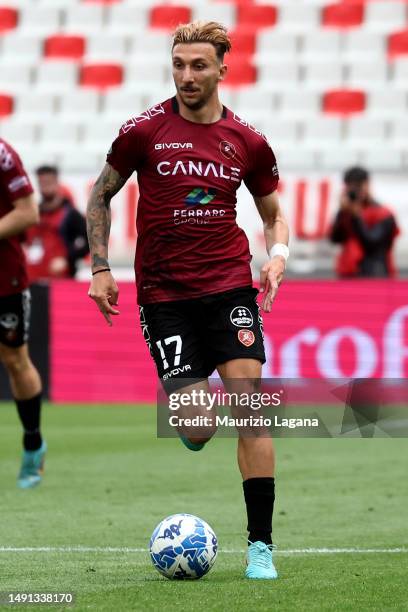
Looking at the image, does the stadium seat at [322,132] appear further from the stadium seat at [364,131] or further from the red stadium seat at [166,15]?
the red stadium seat at [166,15]

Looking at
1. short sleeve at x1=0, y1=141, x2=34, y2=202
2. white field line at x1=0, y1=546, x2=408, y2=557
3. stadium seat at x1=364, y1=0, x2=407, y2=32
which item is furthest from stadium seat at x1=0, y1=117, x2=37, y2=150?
white field line at x1=0, y1=546, x2=408, y2=557

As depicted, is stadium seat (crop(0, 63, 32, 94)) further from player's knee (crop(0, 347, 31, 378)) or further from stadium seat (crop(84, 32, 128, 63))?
player's knee (crop(0, 347, 31, 378))

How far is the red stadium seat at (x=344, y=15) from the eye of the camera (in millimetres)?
21562

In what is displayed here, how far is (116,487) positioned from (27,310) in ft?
4.19

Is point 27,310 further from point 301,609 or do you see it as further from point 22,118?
point 22,118

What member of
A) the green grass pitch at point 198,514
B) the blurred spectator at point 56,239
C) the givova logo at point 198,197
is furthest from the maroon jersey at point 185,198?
the blurred spectator at point 56,239

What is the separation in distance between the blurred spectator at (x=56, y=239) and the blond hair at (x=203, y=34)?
9445 millimetres

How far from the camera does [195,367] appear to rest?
6.15 m

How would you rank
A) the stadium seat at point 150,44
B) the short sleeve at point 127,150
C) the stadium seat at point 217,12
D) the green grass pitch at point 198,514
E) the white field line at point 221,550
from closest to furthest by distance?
the green grass pitch at point 198,514 < the short sleeve at point 127,150 < the white field line at point 221,550 < the stadium seat at point 217,12 < the stadium seat at point 150,44

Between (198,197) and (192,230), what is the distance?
14 centimetres

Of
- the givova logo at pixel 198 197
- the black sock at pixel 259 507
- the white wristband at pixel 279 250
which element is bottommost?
the black sock at pixel 259 507

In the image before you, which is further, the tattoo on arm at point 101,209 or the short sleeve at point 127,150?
the tattoo on arm at point 101,209

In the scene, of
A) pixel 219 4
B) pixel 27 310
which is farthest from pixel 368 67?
pixel 27 310

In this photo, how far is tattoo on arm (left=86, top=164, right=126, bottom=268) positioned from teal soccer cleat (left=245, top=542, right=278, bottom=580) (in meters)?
1.41
